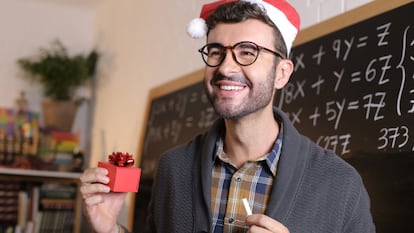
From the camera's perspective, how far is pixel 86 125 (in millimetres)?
4508

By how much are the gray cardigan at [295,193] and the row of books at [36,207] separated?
2.65 m

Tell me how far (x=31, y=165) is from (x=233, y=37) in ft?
9.68

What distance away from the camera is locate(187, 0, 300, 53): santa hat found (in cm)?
126

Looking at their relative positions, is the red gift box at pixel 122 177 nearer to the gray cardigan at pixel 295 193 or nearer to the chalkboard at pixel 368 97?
the gray cardigan at pixel 295 193

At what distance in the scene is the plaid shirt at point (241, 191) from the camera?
1.26 m

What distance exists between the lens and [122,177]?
1239mm

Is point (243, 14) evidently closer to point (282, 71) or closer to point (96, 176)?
point (282, 71)

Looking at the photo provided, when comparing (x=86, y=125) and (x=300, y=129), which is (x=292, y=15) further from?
(x=86, y=125)

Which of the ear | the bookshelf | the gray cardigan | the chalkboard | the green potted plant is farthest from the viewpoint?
the green potted plant

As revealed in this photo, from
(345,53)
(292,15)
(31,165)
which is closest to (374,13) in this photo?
(345,53)

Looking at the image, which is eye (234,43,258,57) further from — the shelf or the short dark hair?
the shelf

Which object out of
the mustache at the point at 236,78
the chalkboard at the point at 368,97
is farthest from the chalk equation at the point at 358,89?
the mustache at the point at 236,78

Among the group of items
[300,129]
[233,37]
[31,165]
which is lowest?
[31,165]

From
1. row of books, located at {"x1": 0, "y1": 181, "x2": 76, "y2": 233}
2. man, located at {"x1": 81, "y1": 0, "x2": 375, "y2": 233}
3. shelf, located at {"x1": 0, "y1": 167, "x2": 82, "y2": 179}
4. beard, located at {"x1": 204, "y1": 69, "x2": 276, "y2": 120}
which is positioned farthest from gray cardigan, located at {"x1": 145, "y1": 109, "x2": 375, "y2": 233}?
row of books, located at {"x1": 0, "y1": 181, "x2": 76, "y2": 233}
